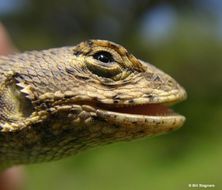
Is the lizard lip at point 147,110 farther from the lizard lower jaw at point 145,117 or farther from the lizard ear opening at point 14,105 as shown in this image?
the lizard ear opening at point 14,105

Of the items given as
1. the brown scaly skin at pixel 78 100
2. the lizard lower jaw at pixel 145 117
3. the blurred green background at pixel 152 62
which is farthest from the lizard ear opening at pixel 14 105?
the blurred green background at pixel 152 62


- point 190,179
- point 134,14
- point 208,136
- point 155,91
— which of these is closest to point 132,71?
point 155,91

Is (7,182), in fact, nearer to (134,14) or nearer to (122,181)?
(122,181)

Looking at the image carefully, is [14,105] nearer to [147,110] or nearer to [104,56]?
[104,56]

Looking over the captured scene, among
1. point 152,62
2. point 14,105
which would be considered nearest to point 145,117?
point 14,105

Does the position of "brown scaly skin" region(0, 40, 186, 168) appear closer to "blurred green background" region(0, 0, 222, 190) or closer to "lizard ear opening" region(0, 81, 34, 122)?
"lizard ear opening" region(0, 81, 34, 122)

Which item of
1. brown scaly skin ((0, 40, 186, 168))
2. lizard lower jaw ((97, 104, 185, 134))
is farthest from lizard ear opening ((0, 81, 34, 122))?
lizard lower jaw ((97, 104, 185, 134))
